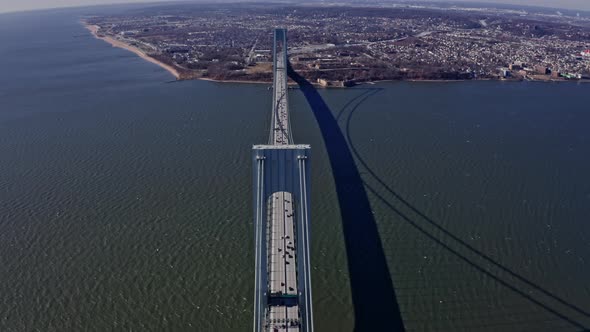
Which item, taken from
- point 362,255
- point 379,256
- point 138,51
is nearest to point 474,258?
point 379,256

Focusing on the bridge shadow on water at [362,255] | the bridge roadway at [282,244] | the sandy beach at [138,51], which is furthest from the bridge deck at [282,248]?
the sandy beach at [138,51]

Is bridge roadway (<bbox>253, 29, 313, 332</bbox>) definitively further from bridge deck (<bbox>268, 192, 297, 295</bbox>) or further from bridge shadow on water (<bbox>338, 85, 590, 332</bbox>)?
bridge shadow on water (<bbox>338, 85, 590, 332</bbox>)

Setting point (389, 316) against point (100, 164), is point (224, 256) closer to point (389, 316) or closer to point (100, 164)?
point (389, 316)

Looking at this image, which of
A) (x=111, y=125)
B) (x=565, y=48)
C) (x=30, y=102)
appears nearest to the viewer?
(x=111, y=125)

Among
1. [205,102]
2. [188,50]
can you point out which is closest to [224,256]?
[205,102]

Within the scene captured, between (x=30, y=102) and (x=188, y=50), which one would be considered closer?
(x=30, y=102)

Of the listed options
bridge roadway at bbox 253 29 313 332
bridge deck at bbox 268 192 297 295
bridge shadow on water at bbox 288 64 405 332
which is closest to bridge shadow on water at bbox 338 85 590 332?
bridge shadow on water at bbox 288 64 405 332

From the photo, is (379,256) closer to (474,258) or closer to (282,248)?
(474,258)
